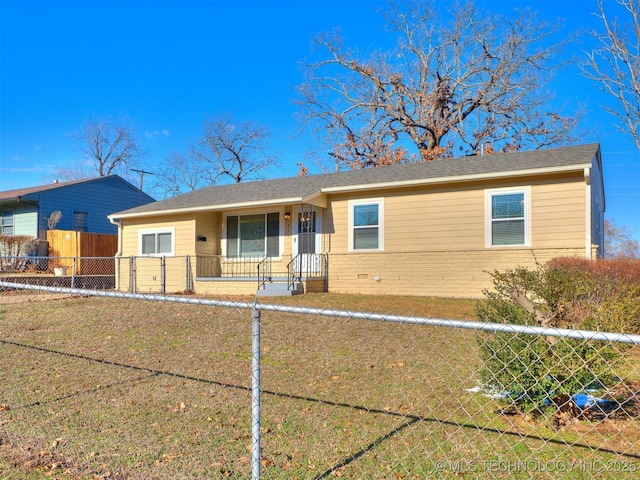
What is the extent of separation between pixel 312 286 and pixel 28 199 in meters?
16.0

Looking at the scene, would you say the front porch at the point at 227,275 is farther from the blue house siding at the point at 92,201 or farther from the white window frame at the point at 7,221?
the white window frame at the point at 7,221

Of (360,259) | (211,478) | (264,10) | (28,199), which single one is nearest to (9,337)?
(211,478)

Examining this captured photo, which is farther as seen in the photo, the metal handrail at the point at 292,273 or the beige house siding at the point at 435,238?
the metal handrail at the point at 292,273

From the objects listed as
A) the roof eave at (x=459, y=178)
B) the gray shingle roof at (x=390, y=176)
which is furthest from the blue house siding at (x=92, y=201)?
the roof eave at (x=459, y=178)

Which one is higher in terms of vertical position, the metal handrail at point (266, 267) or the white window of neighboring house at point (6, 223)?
the white window of neighboring house at point (6, 223)

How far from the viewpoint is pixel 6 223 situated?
938 inches

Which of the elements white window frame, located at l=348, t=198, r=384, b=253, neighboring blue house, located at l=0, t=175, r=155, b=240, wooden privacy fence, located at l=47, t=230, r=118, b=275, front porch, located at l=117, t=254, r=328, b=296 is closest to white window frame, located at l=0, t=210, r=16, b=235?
neighboring blue house, located at l=0, t=175, r=155, b=240

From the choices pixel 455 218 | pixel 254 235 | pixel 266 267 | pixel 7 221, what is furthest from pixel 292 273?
pixel 7 221

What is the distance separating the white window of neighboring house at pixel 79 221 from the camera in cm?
2448

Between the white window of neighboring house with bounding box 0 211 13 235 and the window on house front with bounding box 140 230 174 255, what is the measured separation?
10.5m

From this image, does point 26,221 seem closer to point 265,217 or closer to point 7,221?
point 7,221

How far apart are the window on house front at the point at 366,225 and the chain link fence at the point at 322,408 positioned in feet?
22.6

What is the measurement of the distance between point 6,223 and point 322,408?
25028mm

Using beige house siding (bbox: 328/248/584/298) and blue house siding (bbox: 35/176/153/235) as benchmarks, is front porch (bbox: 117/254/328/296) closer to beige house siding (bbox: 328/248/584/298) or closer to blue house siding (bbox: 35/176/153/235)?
Answer: beige house siding (bbox: 328/248/584/298)
